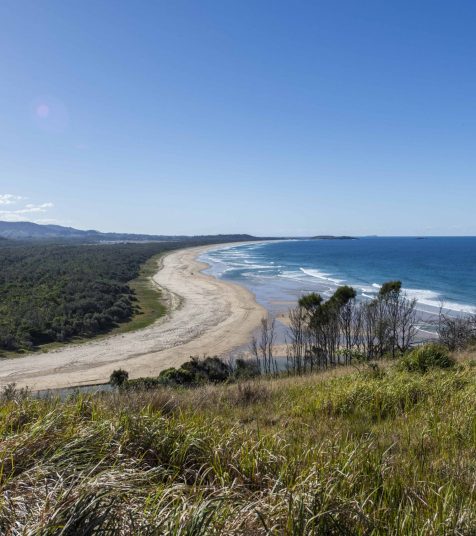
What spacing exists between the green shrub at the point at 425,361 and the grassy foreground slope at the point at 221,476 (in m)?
5.45

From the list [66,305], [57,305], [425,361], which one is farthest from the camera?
[57,305]

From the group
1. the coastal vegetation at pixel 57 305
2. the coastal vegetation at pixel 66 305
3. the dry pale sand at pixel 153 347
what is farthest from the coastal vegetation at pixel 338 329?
the coastal vegetation at pixel 57 305

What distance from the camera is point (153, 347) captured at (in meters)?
37.7

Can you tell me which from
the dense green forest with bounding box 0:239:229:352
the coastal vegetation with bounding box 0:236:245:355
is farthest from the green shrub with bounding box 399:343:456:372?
the dense green forest with bounding box 0:239:229:352

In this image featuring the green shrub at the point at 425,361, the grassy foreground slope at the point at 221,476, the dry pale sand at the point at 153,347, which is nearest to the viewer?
the grassy foreground slope at the point at 221,476

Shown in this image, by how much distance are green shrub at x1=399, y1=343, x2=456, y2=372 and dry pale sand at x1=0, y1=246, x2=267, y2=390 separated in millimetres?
18047

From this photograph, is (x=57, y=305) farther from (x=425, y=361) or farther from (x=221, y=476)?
(x=221, y=476)

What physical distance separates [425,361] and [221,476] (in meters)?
9.30

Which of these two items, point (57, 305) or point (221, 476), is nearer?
point (221, 476)

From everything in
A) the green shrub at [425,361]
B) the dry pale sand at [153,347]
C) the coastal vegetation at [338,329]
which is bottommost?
the dry pale sand at [153,347]

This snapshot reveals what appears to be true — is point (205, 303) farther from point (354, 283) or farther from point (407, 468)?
point (407, 468)

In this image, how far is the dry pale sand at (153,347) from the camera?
31000 mm

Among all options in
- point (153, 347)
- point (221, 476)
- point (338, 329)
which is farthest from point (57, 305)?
point (221, 476)

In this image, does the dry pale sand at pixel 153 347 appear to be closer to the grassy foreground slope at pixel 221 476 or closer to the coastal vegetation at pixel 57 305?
the coastal vegetation at pixel 57 305
